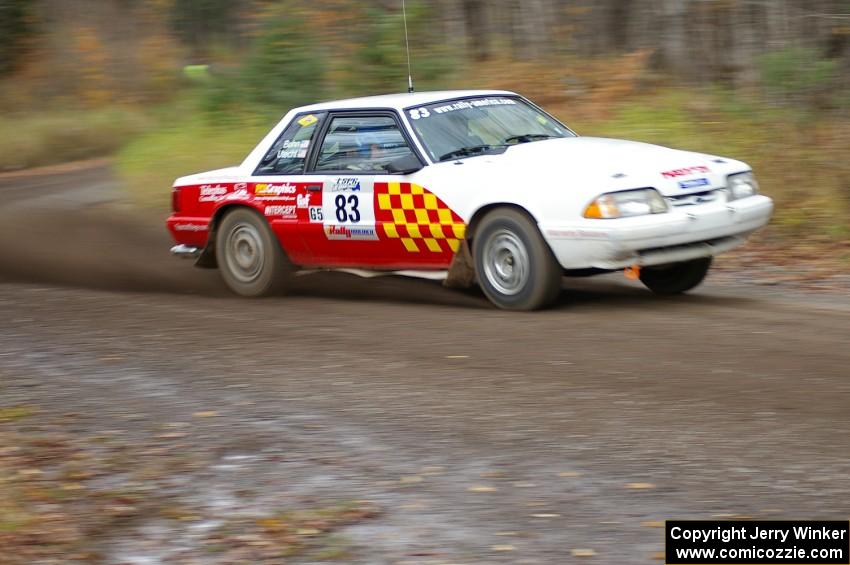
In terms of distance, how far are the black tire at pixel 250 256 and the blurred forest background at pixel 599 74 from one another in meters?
4.56

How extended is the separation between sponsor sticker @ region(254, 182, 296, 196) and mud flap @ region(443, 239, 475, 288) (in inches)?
63.8

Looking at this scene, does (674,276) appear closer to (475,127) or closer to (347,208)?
(475,127)

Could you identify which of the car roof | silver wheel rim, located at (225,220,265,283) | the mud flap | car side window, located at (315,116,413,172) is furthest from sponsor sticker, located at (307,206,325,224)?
the mud flap

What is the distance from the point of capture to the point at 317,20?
1842 cm

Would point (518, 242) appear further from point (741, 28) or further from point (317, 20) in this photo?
point (317, 20)

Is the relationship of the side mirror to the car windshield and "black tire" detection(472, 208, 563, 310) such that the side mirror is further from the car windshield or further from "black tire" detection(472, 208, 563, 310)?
"black tire" detection(472, 208, 563, 310)

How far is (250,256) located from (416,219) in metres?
1.98

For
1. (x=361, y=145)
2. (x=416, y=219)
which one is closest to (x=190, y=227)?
(x=361, y=145)

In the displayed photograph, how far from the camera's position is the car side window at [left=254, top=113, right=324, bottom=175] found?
9328mm

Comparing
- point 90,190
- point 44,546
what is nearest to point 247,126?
point 90,190

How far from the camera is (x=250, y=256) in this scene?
988cm

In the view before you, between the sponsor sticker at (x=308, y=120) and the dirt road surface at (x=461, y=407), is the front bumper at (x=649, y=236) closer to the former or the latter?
the dirt road surface at (x=461, y=407)

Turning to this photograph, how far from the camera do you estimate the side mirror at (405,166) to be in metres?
8.40

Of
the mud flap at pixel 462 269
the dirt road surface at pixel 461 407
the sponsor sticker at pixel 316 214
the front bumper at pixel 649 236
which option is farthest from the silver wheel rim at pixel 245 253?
the front bumper at pixel 649 236
